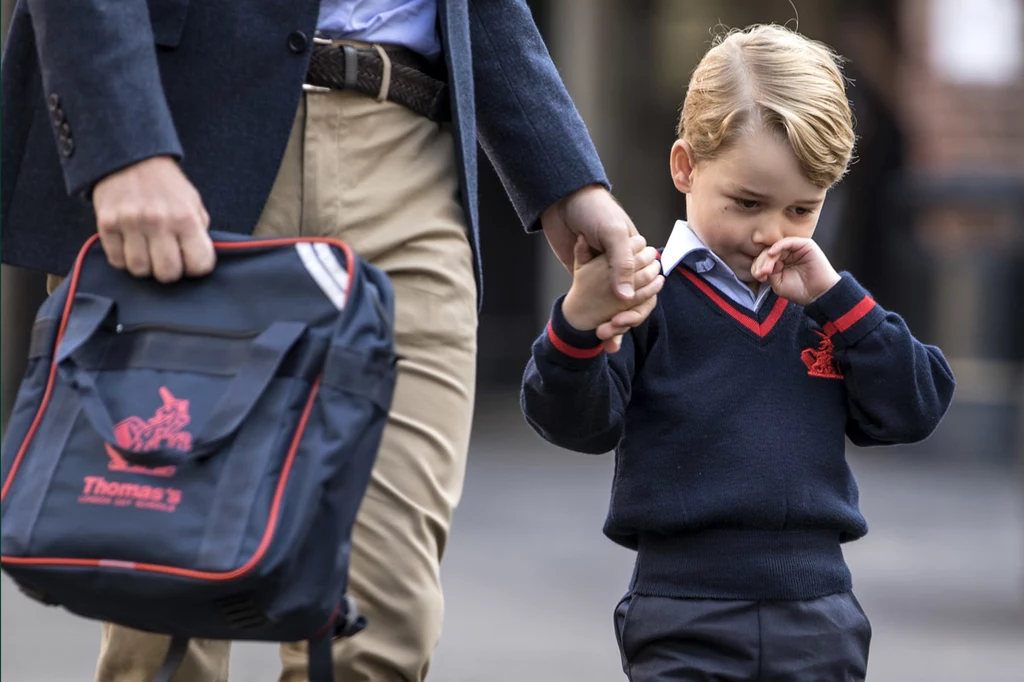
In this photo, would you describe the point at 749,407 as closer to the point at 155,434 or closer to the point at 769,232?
the point at 769,232

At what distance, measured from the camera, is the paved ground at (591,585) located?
16.9 ft

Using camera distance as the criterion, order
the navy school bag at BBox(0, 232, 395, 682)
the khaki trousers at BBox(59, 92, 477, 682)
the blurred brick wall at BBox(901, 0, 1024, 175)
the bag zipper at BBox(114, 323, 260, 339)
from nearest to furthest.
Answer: the navy school bag at BBox(0, 232, 395, 682) < the bag zipper at BBox(114, 323, 260, 339) < the khaki trousers at BBox(59, 92, 477, 682) < the blurred brick wall at BBox(901, 0, 1024, 175)

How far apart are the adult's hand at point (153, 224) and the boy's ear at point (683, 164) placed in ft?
3.00

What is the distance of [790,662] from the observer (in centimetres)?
262

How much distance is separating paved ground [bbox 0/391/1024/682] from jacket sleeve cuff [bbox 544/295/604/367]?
2.55 metres

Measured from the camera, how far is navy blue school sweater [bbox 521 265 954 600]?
2639 millimetres

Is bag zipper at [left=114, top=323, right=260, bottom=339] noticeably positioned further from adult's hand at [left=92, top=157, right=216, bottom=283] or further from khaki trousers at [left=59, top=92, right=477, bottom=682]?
khaki trousers at [left=59, top=92, right=477, bottom=682]

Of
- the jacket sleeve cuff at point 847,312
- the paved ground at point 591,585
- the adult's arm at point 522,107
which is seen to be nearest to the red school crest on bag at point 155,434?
the adult's arm at point 522,107

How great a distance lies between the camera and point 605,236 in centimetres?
263

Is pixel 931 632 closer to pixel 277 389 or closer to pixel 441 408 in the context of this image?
pixel 441 408

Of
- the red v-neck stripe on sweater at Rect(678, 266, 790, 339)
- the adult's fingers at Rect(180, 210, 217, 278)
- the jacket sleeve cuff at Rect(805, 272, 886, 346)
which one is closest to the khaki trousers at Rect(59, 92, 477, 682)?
the adult's fingers at Rect(180, 210, 217, 278)

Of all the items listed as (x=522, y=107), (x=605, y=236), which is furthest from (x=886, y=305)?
(x=605, y=236)

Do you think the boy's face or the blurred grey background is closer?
the boy's face

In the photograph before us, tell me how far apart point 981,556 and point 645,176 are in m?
5.58
